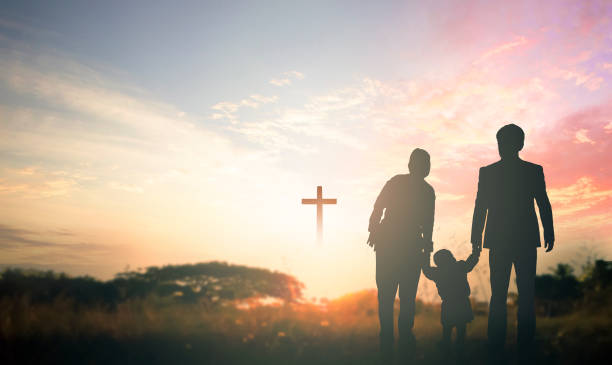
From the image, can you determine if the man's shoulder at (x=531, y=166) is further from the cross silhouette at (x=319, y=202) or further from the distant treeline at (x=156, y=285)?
the cross silhouette at (x=319, y=202)

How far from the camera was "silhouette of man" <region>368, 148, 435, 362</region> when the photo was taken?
25.8 ft

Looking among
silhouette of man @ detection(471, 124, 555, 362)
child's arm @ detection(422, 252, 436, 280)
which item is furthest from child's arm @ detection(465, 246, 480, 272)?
child's arm @ detection(422, 252, 436, 280)

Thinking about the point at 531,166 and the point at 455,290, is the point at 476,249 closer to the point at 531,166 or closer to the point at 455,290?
the point at 455,290

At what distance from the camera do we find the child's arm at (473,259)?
8039mm

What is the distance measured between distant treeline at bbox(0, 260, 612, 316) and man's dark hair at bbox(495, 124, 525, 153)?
6.21m

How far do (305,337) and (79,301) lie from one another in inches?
205

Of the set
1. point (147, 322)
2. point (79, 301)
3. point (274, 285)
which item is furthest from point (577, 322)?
point (79, 301)

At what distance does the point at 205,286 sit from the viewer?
37.6 feet

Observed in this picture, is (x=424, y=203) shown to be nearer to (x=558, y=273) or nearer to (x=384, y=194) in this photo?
(x=384, y=194)

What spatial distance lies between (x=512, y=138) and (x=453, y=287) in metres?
3.16

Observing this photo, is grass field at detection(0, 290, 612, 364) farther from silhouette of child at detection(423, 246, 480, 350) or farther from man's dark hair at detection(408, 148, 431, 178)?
man's dark hair at detection(408, 148, 431, 178)

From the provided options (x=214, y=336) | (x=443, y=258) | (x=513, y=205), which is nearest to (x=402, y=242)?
(x=443, y=258)

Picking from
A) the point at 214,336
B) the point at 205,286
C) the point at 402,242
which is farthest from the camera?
the point at 205,286

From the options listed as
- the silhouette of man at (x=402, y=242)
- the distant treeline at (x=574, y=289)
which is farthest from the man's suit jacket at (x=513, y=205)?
the distant treeline at (x=574, y=289)
